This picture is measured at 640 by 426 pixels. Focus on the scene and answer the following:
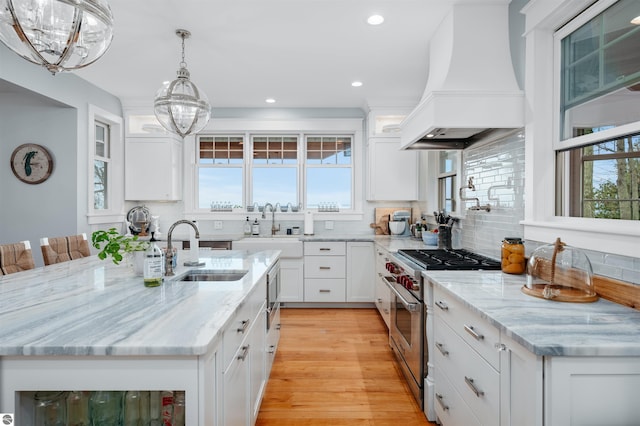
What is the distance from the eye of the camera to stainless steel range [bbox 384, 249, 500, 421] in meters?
2.26

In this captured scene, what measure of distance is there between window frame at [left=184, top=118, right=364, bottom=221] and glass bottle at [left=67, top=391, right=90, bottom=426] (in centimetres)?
396

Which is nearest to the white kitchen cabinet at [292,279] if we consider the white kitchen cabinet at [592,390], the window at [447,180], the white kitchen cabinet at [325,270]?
the white kitchen cabinet at [325,270]

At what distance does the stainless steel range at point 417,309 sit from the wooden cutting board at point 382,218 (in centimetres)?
201

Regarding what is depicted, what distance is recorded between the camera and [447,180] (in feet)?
A: 13.1

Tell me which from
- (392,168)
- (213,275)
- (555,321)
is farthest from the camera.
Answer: (392,168)

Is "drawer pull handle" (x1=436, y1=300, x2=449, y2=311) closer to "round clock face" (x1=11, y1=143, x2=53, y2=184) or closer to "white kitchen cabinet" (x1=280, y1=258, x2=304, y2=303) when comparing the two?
"white kitchen cabinet" (x1=280, y1=258, x2=304, y2=303)

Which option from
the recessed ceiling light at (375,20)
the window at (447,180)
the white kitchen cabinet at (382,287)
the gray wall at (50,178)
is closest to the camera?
the recessed ceiling light at (375,20)

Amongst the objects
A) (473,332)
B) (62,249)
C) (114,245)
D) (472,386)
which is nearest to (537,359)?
(473,332)

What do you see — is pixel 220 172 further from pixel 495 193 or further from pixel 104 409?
pixel 104 409

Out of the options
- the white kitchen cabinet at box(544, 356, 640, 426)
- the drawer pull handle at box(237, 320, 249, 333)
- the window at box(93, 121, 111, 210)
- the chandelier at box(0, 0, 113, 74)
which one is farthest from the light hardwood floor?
the window at box(93, 121, 111, 210)

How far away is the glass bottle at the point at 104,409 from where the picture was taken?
117 cm

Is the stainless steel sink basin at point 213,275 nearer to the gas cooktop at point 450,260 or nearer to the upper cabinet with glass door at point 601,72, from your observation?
the gas cooktop at point 450,260

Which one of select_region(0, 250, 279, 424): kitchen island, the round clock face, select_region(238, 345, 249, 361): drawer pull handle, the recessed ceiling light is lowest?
select_region(238, 345, 249, 361): drawer pull handle

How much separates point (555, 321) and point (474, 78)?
1.71 metres
